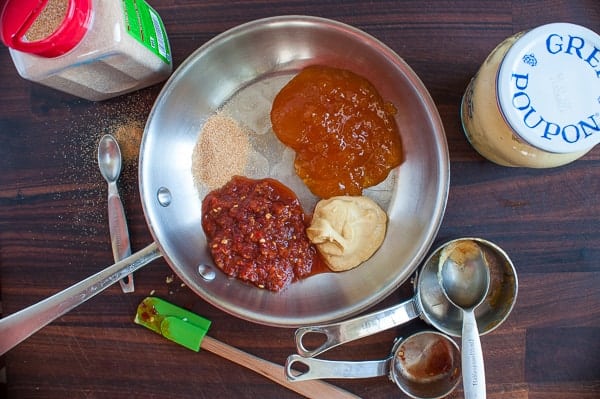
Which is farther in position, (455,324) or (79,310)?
(79,310)

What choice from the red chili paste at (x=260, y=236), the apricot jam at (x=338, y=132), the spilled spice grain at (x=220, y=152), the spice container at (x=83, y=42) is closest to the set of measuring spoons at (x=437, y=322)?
the red chili paste at (x=260, y=236)

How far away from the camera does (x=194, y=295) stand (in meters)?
1.22

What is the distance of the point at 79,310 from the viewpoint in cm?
125

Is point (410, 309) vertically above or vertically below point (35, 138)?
below

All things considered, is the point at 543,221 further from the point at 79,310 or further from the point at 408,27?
the point at 79,310

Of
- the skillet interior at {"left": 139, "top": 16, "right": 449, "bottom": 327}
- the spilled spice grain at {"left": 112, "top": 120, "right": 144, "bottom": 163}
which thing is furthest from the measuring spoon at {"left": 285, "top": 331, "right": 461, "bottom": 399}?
the spilled spice grain at {"left": 112, "top": 120, "right": 144, "bottom": 163}

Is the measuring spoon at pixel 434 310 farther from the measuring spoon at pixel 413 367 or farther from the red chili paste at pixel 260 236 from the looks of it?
the red chili paste at pixel 260 236

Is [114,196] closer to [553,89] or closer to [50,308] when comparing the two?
[50,308]

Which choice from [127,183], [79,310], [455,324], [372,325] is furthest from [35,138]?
[455,324]

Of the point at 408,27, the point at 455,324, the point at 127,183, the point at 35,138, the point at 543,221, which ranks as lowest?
the point at 455,324

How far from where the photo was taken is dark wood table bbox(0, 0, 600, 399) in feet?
3.87

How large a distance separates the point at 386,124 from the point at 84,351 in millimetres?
950

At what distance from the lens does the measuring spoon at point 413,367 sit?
1133 mm

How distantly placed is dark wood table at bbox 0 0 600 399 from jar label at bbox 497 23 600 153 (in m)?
0.27
